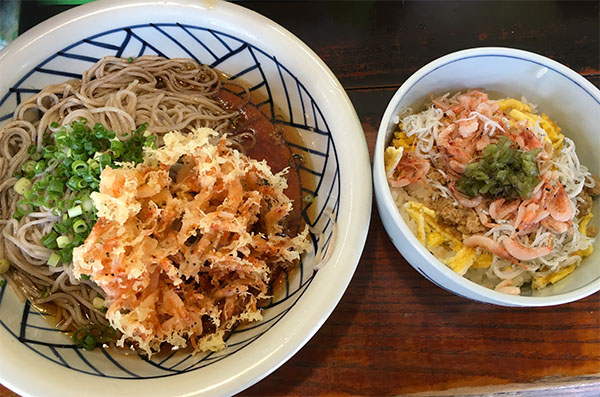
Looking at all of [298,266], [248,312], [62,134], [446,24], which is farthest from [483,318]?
[62,134]

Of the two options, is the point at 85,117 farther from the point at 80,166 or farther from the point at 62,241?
the point at 62,241

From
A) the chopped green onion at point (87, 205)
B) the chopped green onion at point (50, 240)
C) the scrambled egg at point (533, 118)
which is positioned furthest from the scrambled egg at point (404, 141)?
the chopped green onion at point (50, 240)

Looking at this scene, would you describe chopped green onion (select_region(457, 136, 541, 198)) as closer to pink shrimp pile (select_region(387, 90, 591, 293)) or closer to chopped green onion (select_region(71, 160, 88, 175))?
pink shrimp pile (select_region(387, 90, 591, 293))

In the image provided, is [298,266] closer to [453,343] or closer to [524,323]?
[453,343]

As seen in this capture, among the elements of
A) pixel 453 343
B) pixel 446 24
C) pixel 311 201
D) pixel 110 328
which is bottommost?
pixel 453 343

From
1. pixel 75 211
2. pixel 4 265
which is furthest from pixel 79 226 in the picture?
pixel 4 265

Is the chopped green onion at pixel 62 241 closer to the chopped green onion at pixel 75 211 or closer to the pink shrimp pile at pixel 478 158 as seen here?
the chopped green onion at pixel 75 211
